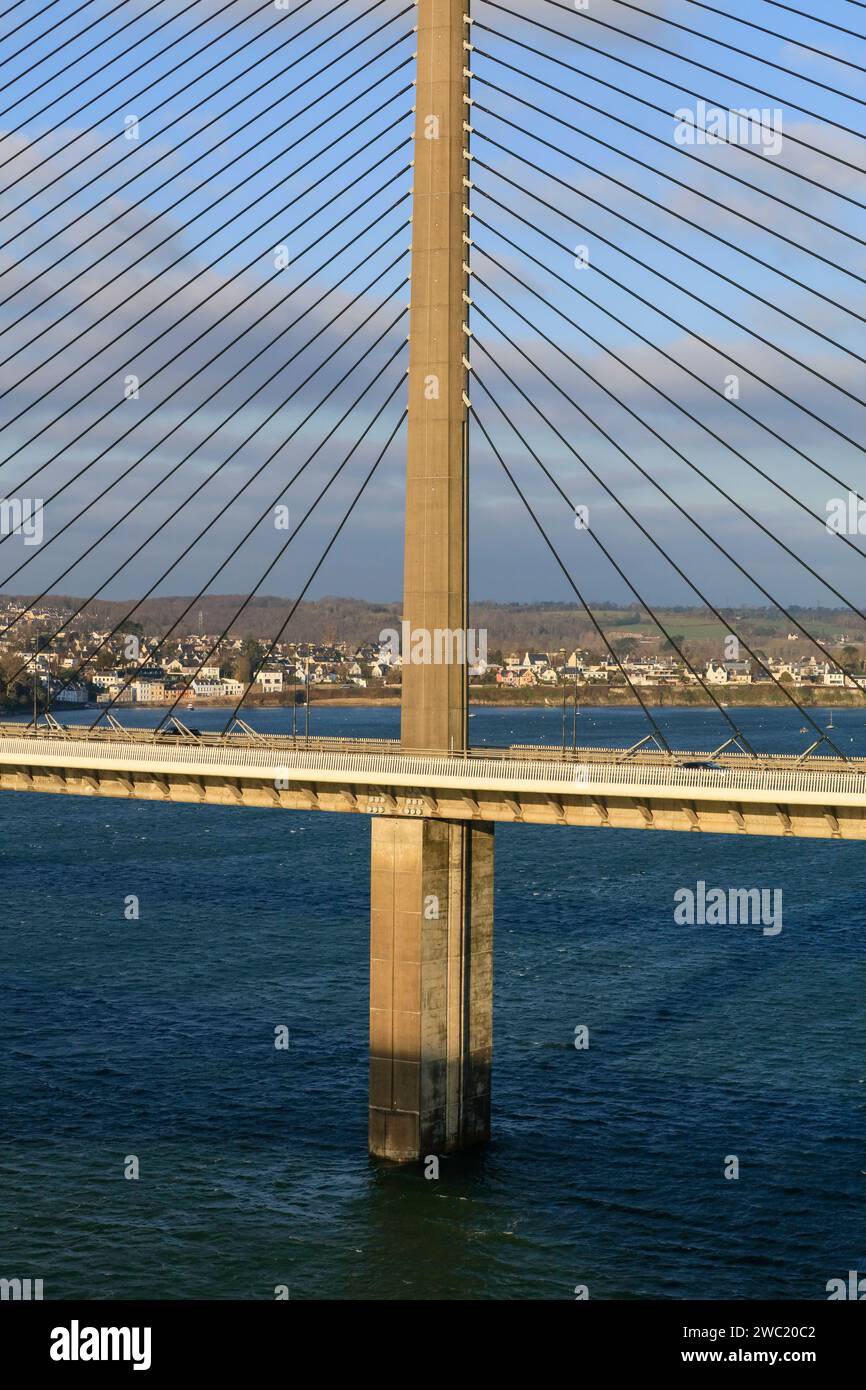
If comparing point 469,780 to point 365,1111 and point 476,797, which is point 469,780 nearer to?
point 476,797

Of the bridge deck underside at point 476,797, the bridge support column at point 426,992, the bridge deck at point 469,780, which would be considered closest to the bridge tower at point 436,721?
the bridge support column at point 426,992

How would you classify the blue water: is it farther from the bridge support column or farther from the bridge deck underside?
the bridge deck underside

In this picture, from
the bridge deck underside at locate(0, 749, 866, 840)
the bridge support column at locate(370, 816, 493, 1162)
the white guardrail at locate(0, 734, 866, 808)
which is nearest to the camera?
the bridge deck underside at locate(0, 749, 866, 840)

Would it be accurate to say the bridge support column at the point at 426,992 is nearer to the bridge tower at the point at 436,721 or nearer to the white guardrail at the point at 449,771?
the bridge tower at the point at 436,721

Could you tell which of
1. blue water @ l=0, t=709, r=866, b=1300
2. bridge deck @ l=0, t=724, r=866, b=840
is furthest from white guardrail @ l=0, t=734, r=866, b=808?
blue water @ l=0, t=709, r=866, b=1300

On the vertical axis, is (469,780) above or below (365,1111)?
above

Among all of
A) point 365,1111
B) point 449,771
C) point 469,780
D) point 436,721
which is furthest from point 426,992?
point 436,721
